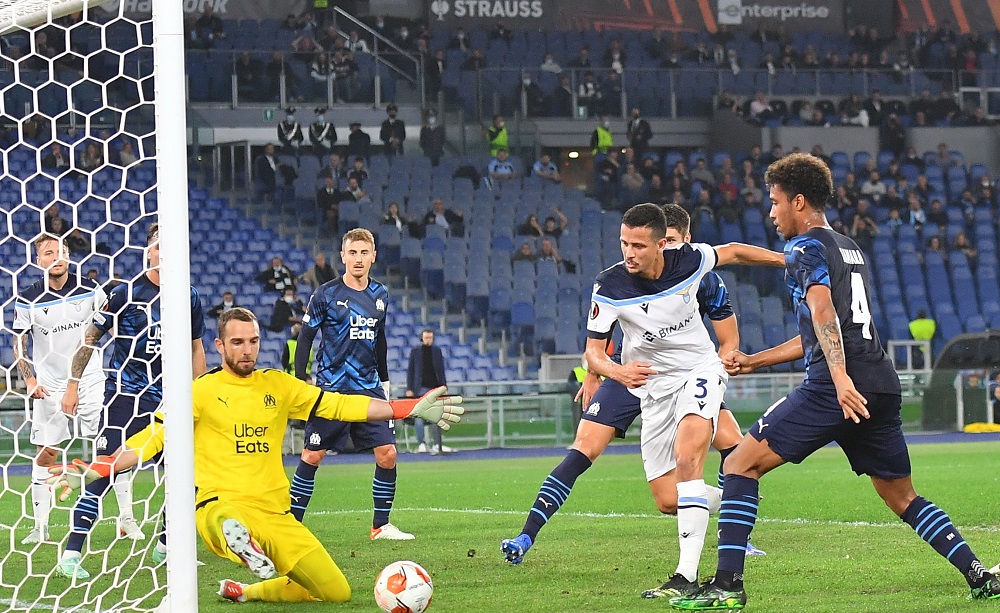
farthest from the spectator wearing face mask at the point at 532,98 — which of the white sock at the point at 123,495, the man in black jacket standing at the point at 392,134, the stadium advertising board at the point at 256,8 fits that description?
the white sock at the point at 123,495

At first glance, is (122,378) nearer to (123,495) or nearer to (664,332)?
(123,495)

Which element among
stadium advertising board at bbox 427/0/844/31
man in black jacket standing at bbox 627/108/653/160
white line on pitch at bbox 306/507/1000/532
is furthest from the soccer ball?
stadium advertising board at bbox 427/0/844/31

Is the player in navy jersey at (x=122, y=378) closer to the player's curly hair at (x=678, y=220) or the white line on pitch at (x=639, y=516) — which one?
the player's curly hair at (x=678, y=220)

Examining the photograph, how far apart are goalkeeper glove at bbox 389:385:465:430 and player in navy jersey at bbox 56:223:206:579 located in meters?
1.55

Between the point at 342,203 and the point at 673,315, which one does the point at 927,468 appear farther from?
the point at 342,203

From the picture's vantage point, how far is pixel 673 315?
22.5 ft

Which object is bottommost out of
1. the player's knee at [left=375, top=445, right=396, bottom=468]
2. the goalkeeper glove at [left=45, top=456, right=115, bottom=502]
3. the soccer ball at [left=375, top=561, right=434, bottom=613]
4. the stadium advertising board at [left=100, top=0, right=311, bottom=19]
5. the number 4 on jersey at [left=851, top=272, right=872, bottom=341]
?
the soccer ball at [left=375, top=561, right=434, bottom=613]

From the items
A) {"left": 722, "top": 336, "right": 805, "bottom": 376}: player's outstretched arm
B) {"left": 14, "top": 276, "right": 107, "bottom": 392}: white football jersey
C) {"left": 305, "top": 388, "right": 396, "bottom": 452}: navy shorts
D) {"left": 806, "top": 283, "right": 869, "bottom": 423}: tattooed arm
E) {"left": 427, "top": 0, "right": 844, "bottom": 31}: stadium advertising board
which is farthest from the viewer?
{"left": 427, "top": 0, "right": 844, "bottom": 31}: stadium advertising board

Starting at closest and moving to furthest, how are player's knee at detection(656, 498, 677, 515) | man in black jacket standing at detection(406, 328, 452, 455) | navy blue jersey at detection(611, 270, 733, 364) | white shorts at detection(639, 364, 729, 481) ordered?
white shorts at detection(639, 364, 729, 481), navy blue jersey at detection(611, 270, 733, 364), player's knee at detection(656, 498, 677, 515), man in black jacket standing at detection(406, 328, 452, 455)

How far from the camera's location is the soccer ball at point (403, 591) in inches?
229

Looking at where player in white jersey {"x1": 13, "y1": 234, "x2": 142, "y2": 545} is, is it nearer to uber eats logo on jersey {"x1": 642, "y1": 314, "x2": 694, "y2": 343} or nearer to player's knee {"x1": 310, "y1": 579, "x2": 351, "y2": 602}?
player's knee {"x1": 310, "y1": 579, "x2": 351, "y2": 602}

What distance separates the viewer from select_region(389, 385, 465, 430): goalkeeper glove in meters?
6.30

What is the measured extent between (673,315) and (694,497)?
97 cm

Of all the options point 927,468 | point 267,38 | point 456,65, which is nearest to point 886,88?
point 456,65
